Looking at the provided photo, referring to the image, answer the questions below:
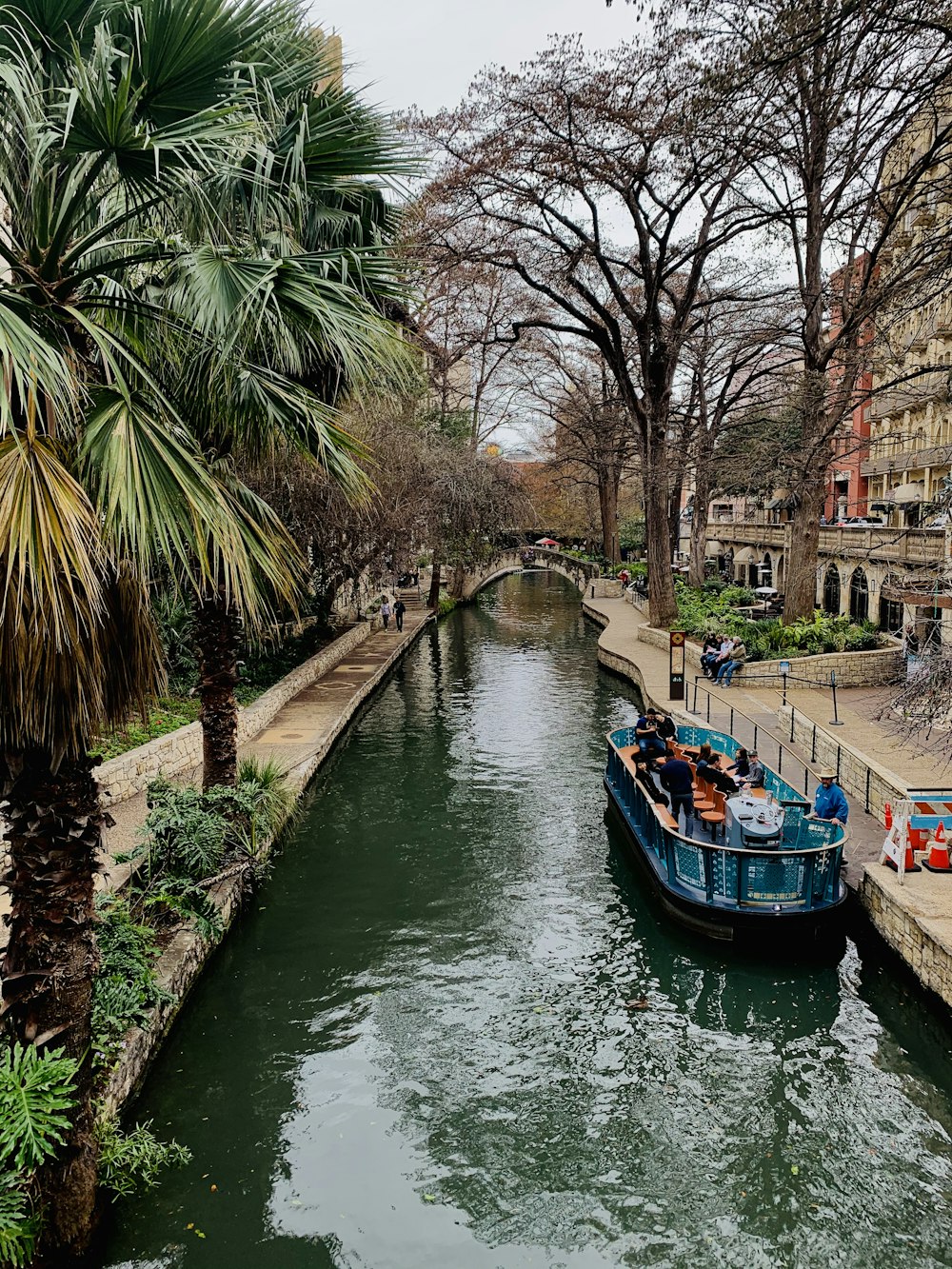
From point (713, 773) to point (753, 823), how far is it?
5.44 ft

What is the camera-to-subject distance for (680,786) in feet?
39.1

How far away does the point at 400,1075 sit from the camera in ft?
26.7

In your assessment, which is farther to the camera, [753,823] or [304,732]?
[304,732]

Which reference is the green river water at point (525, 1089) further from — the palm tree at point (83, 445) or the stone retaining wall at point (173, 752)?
the stone retaining wall at point (173, 752)

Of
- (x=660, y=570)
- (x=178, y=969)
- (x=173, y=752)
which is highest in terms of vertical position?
(x=660, y=570)

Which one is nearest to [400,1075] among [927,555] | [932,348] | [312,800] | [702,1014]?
[702,1014]

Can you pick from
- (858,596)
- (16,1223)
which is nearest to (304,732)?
(16,1223)

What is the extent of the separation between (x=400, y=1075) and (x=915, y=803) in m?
6.84

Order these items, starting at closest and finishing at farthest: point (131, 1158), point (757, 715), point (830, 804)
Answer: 1. point (131, 1158)
2. point (830, 804)
3. point (757, 715)

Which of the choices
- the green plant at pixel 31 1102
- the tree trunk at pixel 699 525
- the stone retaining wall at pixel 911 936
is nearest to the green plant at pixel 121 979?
the green plant at pixel 31 1102

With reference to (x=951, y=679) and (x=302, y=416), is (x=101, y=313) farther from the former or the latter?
(x=951, y=679)

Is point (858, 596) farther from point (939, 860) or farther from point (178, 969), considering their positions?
point (178, 969)

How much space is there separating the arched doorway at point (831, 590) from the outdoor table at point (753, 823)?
27310 mm

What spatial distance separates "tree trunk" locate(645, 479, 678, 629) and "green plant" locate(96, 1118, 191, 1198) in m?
26.1
